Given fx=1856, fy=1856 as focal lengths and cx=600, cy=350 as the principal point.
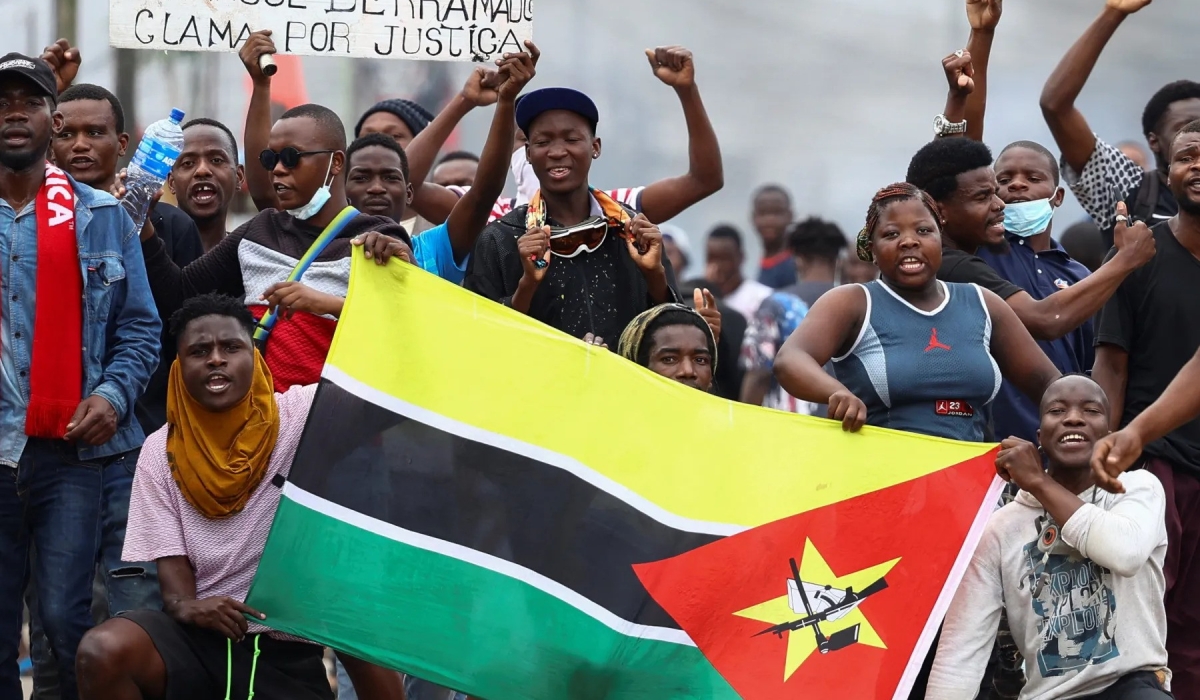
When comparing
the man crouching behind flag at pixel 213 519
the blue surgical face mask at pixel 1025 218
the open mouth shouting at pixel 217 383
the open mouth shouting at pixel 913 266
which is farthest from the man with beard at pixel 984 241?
the open mouth shouting at pixel 217 383

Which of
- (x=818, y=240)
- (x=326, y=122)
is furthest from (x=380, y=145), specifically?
(x=818, y=240)

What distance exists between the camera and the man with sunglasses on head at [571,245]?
20.6 ft

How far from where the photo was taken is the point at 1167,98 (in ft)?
25.0

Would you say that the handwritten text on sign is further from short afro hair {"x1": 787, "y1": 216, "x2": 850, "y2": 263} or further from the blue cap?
short afro hair {"x1": 787, "y1": 216, "x2": 850, "y2": 263}

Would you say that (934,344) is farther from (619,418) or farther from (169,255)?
(169,255)

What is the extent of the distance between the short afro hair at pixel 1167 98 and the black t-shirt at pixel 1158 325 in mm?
1009

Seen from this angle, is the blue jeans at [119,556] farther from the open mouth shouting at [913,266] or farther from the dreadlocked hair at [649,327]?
the open mouth shouting at [913,266]

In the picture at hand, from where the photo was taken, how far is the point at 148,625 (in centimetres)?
583

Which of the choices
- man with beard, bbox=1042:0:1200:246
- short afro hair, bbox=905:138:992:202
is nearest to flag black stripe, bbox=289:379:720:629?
short afro hair, bbox=905:138:992:202

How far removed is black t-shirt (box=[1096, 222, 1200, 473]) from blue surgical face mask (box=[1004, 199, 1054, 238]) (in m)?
0.49

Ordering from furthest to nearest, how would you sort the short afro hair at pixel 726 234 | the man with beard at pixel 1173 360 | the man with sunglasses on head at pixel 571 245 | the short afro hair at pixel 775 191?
the short afro hair at pixel 775 191, the short afro hair at pixel 726 234, the man with beard at pixel 1173 360, the man with sunglasses on head at pixel 571 245

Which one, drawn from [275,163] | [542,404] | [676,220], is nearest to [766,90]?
[676,220]

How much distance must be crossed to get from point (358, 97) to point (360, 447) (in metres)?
6.37

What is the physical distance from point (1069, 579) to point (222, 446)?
2725 millimetres
